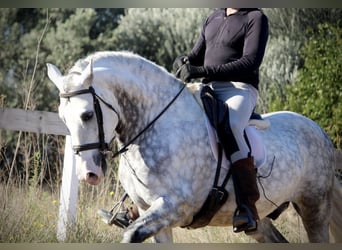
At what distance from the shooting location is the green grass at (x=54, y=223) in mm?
4617

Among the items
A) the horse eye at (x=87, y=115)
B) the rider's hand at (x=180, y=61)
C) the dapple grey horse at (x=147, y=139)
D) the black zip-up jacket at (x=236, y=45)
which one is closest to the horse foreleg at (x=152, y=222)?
the dapple grey horse at (x=147, y=139)

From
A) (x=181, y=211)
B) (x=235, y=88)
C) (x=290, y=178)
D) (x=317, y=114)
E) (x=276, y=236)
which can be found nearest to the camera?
(x=181, y=211)

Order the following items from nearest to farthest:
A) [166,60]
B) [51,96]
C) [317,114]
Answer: [317,114], [51,96], [166,60]

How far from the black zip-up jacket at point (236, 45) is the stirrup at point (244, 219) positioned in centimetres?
80

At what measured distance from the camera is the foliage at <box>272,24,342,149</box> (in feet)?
19.8

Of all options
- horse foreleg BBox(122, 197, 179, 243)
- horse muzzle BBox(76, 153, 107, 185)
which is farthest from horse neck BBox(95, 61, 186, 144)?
horse foreleg BBox(122, 197, 179, 243)

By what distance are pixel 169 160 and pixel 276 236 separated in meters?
A: 1.48

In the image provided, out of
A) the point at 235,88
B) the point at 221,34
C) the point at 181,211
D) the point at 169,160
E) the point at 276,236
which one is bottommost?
the point at 276,236

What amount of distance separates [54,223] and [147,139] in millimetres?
1703

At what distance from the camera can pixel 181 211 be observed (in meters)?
3.35

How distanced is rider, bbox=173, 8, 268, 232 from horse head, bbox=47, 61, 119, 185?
0.63m

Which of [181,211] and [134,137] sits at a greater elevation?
[134,137]

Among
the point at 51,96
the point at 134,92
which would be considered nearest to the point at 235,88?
the point at 134,92

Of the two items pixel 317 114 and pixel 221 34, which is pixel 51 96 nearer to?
pixel 317 114
